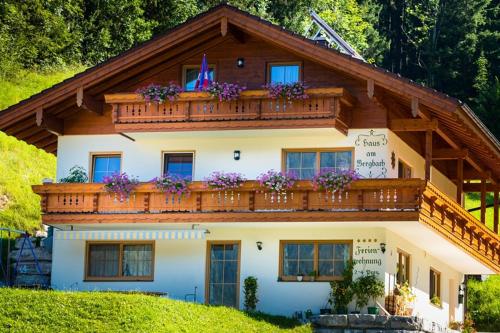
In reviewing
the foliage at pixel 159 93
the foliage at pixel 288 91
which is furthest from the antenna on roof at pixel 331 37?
the foliage at pixel 159 93

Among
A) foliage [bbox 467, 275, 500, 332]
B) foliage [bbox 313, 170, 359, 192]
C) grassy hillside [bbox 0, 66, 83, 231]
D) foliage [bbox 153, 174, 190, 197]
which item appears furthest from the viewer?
foliage [bbox 467, 275, 500, 332]

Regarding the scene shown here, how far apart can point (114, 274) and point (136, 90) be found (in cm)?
523

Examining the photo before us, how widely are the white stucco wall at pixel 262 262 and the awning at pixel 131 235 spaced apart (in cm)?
76

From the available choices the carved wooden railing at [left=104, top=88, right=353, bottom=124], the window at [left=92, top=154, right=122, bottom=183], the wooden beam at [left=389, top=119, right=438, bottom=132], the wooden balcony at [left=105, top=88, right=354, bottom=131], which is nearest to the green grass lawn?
the wooden balcony at [left=105, top=88, right=354, bottom=131]

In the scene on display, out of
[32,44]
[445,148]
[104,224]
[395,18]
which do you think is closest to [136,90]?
[104,224]

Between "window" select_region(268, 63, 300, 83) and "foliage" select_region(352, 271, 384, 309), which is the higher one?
"window" select_region(268, 63, 300, 83)

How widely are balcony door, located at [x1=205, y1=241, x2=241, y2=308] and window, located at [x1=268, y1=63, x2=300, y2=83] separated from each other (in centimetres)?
472

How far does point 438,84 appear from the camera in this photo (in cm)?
7875

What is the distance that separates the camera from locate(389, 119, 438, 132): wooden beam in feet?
120

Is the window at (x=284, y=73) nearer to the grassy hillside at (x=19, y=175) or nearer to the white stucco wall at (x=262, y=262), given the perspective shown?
the white stucco wall at (x=262, y=262)

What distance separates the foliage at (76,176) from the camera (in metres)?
38.8

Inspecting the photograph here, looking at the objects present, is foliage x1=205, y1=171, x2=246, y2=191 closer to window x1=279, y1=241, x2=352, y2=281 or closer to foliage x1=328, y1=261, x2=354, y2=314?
window x1=279, y1=241, x2=352, y2=281

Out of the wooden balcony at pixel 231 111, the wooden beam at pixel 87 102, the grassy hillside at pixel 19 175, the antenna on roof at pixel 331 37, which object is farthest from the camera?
the antenna on roof at pixel 331 37

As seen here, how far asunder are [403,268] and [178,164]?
7020mm
